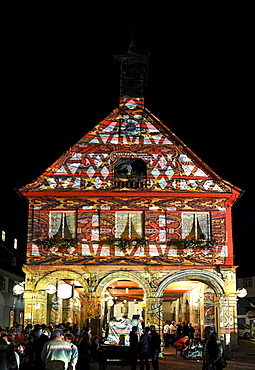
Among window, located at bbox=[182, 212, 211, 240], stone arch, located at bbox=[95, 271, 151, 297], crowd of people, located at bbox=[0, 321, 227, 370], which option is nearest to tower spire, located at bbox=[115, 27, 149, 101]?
window, located at bbox=[182, 212, 211, 240]

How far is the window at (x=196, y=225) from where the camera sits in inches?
1059

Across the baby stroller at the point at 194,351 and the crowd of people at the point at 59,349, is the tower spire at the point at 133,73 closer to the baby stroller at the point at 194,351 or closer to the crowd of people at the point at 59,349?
the baby stroller at the point at 194,351

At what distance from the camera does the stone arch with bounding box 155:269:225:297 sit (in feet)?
85.9

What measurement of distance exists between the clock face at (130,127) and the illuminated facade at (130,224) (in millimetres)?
65

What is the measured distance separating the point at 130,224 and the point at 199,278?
14.3 ft

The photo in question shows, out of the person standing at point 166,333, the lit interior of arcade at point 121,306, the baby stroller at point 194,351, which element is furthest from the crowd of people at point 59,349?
the person standing at point 166,333

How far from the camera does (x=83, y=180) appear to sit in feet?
90.1

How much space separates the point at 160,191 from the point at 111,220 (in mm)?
2890

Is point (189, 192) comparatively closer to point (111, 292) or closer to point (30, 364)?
point (111, 292)

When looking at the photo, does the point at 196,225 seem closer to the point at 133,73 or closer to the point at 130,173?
the point at 130,173

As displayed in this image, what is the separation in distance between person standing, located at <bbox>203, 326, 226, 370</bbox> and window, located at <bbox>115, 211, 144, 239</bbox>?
538 inches

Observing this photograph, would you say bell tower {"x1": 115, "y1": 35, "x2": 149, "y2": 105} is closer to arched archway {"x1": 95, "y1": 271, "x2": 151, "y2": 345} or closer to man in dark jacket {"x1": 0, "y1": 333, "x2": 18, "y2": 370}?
arched archway {"x1": 95, "y1": 271, "x2": 151, "y2": 345}

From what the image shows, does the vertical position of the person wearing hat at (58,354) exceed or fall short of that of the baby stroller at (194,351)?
it exceeds it

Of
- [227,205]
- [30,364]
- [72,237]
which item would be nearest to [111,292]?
[72,237]
